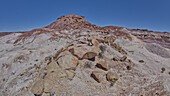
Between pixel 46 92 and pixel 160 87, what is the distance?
30.0 feet

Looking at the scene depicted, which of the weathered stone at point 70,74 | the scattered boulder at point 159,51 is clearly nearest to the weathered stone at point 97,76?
the weathered stone at point 70,74

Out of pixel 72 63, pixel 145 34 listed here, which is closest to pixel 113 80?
pixel 72 63

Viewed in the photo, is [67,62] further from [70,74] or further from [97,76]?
[97,76]

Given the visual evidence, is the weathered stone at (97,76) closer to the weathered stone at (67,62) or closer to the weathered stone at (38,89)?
the weathered stone at (67,62)

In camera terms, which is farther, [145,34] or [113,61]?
[145,34]

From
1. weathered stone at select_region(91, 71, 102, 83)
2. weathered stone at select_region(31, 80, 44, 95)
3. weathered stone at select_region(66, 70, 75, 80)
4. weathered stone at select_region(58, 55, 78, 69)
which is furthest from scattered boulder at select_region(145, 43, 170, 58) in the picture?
weathered stone at select_region(31, 80, 44, 95)

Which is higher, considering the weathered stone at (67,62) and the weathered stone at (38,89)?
Answer: the weathered stone at (67,62)

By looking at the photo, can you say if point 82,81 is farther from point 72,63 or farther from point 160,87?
point 160,87

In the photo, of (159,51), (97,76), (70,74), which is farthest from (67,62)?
(159,51)

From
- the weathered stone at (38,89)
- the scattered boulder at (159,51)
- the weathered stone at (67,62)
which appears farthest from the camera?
the scattered boulder at (159,51)

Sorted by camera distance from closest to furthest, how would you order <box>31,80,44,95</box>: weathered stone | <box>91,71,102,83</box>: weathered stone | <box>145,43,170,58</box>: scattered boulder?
<box>31,80,44,95</box>: weathered stone
<box>91,71,102,83</box>: weathered stone
<box>145,43,170,58</box>: scattered boulder

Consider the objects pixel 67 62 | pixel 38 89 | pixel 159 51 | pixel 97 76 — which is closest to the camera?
pixel 38 89

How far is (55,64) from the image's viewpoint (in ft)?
27.3

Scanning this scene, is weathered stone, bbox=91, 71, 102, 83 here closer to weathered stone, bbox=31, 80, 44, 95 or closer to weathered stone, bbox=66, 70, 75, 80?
weathered stone, bbox=66, 70, 75, 80
